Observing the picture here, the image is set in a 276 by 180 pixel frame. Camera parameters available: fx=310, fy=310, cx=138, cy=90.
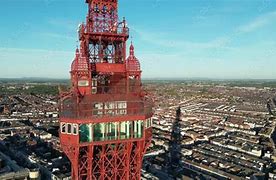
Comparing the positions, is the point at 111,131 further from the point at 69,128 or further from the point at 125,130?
the point at 69,128

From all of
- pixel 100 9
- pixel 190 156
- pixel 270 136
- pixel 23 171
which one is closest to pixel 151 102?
pixel 100 9

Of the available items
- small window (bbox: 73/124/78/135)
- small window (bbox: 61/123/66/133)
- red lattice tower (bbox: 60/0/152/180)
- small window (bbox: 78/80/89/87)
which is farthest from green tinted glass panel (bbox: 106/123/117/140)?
small window (bbox: 78/80/89/87)

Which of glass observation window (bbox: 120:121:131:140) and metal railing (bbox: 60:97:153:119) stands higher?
metal railing (bbox: 60:97:153:119)

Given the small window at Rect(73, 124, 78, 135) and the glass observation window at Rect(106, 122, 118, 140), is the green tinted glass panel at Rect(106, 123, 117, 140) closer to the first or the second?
the glass observation window at Rect(106, 122, 118, 140)

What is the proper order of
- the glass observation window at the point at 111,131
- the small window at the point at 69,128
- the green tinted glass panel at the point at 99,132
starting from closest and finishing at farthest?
1. the small window at the point at 69,128
2. the green tinted glass panel at the point at 99,132
3. the glass observation window at the point at 111,131

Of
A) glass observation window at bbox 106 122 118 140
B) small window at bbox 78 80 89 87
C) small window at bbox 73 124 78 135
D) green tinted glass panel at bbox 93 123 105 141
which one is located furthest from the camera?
small window at bbox 78 80 89 87

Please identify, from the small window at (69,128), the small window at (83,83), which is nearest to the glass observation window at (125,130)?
the small window at (69,128)

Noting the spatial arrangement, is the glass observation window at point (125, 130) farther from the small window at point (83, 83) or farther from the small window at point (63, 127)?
the small window at point (63, 127)

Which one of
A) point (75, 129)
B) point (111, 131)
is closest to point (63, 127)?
point (75, 129)
